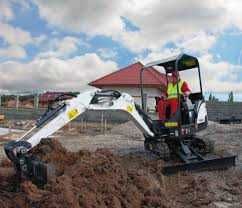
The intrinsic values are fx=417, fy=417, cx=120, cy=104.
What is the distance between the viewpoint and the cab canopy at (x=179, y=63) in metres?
8.18

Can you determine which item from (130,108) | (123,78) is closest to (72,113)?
(130,108)

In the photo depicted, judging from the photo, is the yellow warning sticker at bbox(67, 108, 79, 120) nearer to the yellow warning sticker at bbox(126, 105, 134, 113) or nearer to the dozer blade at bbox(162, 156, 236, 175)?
the yellow warning sticker at bbox(126, 105, 134, 113)

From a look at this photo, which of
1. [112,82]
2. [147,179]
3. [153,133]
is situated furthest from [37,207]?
[112,82]

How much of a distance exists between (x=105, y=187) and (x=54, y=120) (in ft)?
4.77

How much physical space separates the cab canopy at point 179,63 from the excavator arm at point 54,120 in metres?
1.23

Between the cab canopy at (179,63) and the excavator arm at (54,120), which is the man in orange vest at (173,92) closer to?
the cab canopy at (179,63)

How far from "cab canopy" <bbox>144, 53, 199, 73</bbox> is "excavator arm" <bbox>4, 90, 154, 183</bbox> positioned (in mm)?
1226

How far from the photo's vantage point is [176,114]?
8.13 meters

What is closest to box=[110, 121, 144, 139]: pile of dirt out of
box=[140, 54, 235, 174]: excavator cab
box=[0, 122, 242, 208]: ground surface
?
box=[140, 54, 235, 174]: excavator cab

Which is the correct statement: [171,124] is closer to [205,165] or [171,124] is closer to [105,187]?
[205,165]

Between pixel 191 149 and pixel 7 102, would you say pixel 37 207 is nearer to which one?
pixel 191 149

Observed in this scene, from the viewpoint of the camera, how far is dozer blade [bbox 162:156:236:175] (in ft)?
25.5

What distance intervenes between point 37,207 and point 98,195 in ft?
2.57

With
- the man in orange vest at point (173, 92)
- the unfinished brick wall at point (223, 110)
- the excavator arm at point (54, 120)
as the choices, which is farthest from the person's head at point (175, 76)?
the unfinished brick wall at point (223, 110)
